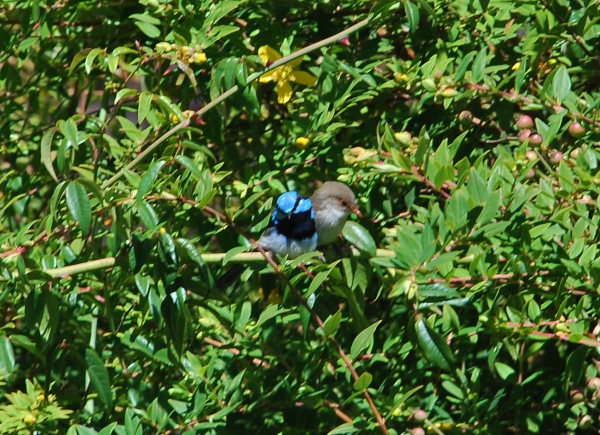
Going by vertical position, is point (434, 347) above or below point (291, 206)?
above

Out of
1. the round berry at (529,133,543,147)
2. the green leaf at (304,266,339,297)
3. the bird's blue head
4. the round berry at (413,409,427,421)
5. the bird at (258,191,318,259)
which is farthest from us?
the bird at (258,191,318,259)

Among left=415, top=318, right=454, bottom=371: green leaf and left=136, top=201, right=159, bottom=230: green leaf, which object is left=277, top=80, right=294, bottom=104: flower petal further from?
left=415, top=318, right=454, bottom=371: green leaf

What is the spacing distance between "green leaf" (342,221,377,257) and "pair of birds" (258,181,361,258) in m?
0.79

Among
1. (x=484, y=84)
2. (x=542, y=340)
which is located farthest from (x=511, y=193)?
(x=484, y=84)

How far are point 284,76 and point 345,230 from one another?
77cm

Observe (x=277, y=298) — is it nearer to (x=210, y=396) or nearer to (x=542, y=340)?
(x=210, y=396)

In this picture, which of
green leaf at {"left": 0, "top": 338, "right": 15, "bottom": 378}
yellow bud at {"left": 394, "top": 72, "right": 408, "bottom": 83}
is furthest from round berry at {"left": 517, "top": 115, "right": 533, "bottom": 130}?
green leaf at {"left": 0, "top": 338, "right": 15, "bottom": 378}

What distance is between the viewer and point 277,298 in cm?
337

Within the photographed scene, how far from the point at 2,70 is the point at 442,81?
71.6 inches

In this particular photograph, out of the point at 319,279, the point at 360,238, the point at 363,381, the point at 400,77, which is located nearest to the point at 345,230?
the point at 360,238

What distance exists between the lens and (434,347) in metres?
2.32

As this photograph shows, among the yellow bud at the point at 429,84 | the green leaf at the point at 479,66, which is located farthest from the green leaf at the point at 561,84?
the yellow bud at the point at 429,84

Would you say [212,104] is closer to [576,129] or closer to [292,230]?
[576,129]

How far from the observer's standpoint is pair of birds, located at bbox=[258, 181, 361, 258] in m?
3.58
